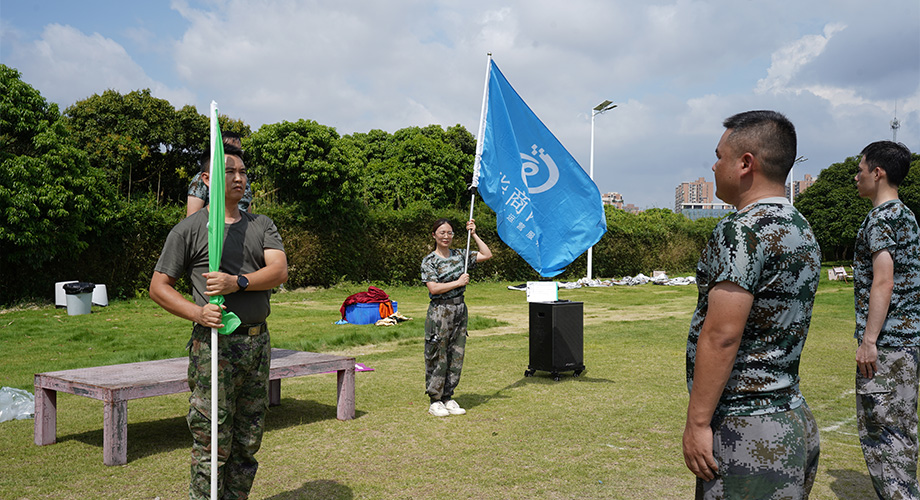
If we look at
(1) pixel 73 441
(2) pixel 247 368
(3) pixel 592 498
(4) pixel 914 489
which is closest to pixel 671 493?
(3) pixel 592 498

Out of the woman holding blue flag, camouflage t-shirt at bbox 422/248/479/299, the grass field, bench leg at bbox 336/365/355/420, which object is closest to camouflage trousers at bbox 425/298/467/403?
the woman holding blue flag

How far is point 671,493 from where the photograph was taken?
473 cm

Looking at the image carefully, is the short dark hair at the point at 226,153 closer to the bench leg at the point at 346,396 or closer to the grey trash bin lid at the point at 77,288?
the bench leg at the point at 346,396

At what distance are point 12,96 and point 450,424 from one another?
15.3 metres

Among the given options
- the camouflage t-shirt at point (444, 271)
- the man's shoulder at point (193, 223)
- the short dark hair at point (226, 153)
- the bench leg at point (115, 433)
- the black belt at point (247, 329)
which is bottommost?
the bench leg at point (115, 433)

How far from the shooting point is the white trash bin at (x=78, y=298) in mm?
15758

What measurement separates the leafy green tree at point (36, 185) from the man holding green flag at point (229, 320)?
46.6 feet

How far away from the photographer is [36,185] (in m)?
15.9

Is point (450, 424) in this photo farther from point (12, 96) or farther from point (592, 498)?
point (12, 96)

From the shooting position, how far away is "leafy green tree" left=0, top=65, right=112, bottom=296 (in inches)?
606

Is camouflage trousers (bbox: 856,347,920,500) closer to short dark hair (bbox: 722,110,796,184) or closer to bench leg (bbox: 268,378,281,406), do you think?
short dark hair (bbox: 722,110,796,184)

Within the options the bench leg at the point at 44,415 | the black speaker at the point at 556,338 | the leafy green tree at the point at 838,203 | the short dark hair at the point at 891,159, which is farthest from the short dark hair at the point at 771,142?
the leafy green tree at the point at 838,203

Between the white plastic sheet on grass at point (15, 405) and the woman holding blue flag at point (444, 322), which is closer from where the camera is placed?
the white plastic sheet on grass at point (15, 405)

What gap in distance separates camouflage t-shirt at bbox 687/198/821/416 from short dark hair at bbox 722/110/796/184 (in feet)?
0.41
